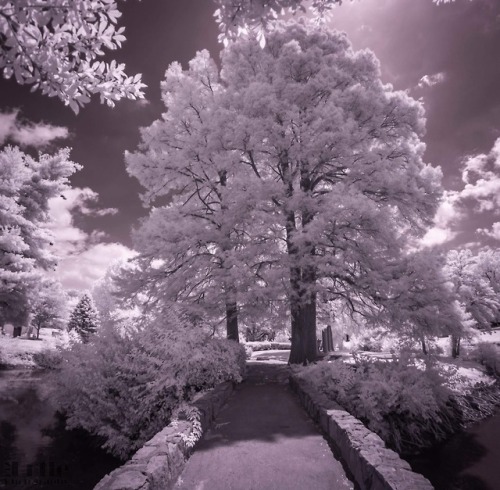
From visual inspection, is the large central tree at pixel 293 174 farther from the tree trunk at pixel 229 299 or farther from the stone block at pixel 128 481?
the stone block at pixel 128 481

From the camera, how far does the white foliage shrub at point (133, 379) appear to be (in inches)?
280

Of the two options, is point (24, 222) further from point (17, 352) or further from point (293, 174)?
point (293, 174)

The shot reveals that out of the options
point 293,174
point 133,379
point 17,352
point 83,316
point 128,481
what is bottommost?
point 17,352

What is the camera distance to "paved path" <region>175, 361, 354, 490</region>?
4.16 m

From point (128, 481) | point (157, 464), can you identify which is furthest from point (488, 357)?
point (128, 481)

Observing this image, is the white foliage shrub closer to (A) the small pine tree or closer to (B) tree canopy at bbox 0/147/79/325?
(B) tree canopy at bbox 0/147/79/325

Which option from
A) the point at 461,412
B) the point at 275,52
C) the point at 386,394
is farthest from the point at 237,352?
the point at 275,52

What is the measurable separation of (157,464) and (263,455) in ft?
5.82

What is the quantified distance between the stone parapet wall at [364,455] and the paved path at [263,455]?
21cm

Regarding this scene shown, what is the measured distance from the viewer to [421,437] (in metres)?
8.12

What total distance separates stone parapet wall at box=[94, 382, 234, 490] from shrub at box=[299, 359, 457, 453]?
3658 millimetres

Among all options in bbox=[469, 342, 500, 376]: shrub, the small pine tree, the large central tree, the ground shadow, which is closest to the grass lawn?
the small pine tree

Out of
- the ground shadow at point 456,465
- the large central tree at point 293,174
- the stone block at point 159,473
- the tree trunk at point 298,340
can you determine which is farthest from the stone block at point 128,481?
the tree trunk at point 298,340

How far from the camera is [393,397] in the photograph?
7.55 meters
